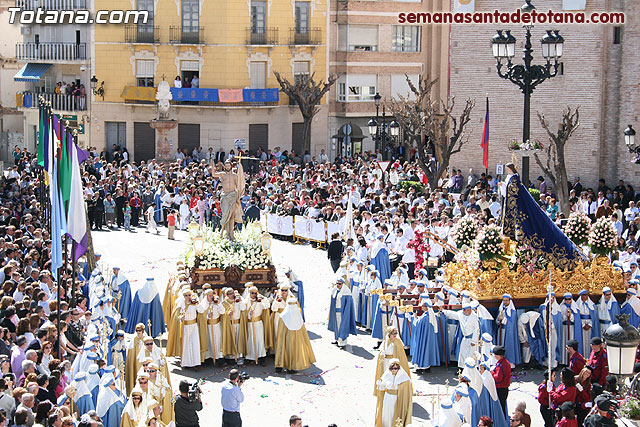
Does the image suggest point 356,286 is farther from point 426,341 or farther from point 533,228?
point 533,228

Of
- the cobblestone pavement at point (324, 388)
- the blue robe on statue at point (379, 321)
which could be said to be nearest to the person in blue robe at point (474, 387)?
the cobblestone pavement at point (324, 388)

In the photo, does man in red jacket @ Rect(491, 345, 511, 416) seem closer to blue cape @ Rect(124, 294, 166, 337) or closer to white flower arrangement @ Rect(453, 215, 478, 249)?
white flower arrangement @ Rect(453, 215, 478, 249)

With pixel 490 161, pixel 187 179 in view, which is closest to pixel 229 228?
pixel 187 179

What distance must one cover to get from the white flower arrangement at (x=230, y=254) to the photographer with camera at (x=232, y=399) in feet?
16.8

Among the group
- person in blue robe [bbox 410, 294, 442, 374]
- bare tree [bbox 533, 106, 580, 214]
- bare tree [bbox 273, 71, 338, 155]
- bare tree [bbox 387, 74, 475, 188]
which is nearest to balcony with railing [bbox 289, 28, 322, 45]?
bare tree [bbox 273, 71, 338, 155]

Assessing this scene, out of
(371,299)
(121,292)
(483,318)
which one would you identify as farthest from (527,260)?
(121,292)

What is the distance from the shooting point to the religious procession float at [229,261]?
62.4 feet

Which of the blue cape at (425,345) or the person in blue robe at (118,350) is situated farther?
the blue cape at (425,345)

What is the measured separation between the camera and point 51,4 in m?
49.6

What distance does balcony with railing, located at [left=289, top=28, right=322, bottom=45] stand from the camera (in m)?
49.1

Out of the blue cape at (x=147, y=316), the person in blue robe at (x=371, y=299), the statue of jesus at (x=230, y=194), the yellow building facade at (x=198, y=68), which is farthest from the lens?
the yellow building facade at (x=198, y=68)

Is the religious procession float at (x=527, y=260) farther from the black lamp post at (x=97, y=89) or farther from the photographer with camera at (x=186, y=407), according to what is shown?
the black lamp post at (x=97, y=89)

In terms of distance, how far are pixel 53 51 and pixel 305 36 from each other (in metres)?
12.0

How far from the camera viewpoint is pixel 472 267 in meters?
18.8
